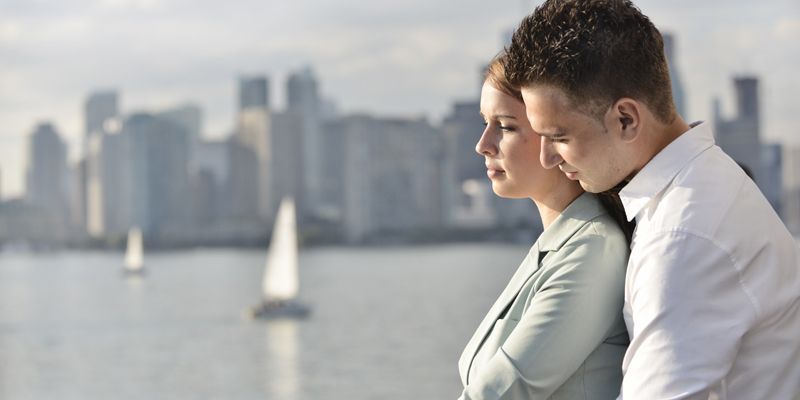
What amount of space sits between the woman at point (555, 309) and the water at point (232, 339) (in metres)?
31.6

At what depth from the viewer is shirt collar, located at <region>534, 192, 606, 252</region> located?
213cm

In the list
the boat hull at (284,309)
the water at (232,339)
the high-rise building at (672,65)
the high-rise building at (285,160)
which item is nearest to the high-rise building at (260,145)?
the high-rise building at (285,160)

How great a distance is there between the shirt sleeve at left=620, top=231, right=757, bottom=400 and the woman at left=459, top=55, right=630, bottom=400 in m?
0.32

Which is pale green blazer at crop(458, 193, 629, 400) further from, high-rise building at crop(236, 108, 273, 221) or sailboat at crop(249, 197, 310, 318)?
high-rise building at crop(236, 108, 273, 221)

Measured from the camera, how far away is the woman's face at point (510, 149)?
87.4 inches

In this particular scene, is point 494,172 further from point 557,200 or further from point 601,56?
point 601,56

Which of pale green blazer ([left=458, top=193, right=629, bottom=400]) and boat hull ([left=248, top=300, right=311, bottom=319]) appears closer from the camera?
pale green blazer ([left=458, top=193, right=629, bottom=400])

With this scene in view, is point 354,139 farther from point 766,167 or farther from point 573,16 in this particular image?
point 573,16

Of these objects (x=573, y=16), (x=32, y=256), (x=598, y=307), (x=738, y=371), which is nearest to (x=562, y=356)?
(x=598, y=307)

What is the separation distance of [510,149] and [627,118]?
51cm

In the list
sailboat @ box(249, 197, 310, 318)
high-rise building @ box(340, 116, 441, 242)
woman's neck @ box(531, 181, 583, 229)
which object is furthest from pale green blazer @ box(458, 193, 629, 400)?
high-rise building @ box(340, 116, 441, 242)

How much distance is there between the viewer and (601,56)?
1.72 m

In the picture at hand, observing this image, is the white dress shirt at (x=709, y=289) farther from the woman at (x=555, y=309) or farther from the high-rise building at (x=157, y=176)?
the high-rise building at (x=157, y=176)

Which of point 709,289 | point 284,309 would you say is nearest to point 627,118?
point 709,289
